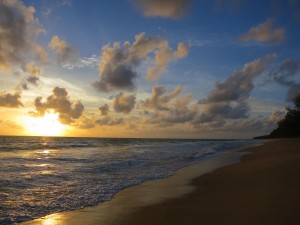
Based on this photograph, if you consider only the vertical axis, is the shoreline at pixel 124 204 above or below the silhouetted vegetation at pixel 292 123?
below

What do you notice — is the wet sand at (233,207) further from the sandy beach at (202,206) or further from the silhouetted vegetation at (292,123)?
the silhouetted vegetation at (292,123)

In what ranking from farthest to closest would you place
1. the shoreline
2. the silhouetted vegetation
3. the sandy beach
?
the silhouetted vegetation
the shoreline
the sandy beach

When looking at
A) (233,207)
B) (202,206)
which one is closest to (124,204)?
(202,206)

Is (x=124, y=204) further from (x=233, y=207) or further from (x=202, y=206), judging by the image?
(x=233, y=207)

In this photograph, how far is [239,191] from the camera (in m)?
10.1

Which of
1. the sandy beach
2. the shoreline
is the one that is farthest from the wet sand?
the shoreline

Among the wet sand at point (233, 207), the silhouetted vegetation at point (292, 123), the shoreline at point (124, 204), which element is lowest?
the shoreline at point (124, 204)

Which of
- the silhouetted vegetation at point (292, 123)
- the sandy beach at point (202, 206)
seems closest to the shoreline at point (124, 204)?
the sandy beach at point (202, 206)

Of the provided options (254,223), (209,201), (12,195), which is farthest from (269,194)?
(12,195)

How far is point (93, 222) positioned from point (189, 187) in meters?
5.61

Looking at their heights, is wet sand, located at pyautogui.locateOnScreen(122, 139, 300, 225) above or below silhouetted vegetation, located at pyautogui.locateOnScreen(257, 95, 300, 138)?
below

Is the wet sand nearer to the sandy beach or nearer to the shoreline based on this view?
the sandy beach

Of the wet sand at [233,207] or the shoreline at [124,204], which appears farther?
the shoreline at [124,204]

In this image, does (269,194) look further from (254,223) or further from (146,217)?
(146,217)
